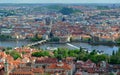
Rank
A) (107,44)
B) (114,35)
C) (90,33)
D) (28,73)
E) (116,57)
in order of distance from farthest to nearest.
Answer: (90,33), (114,35), (107,44), (116,57), (28,73)

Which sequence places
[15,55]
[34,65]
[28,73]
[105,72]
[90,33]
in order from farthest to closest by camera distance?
[90,33] → [15,55] → [34,65] → [105,72] → [28,73]

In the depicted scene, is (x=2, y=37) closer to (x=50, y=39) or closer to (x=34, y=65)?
(x=50, y=39)

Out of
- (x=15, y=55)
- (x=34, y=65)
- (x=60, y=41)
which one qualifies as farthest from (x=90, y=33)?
(x=34, y=65)

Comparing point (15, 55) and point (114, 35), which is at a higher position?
point (15, 55)

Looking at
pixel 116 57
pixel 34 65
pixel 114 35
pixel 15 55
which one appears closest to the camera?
pixel 34 65

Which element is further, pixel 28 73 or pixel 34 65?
pixel 34 65

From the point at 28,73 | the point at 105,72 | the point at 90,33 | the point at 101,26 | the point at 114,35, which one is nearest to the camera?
the point at 28,73

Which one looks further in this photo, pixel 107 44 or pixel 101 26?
pixel 101 26

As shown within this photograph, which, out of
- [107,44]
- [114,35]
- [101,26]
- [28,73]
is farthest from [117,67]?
[101,26]

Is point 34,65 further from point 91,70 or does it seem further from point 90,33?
point 90,33
